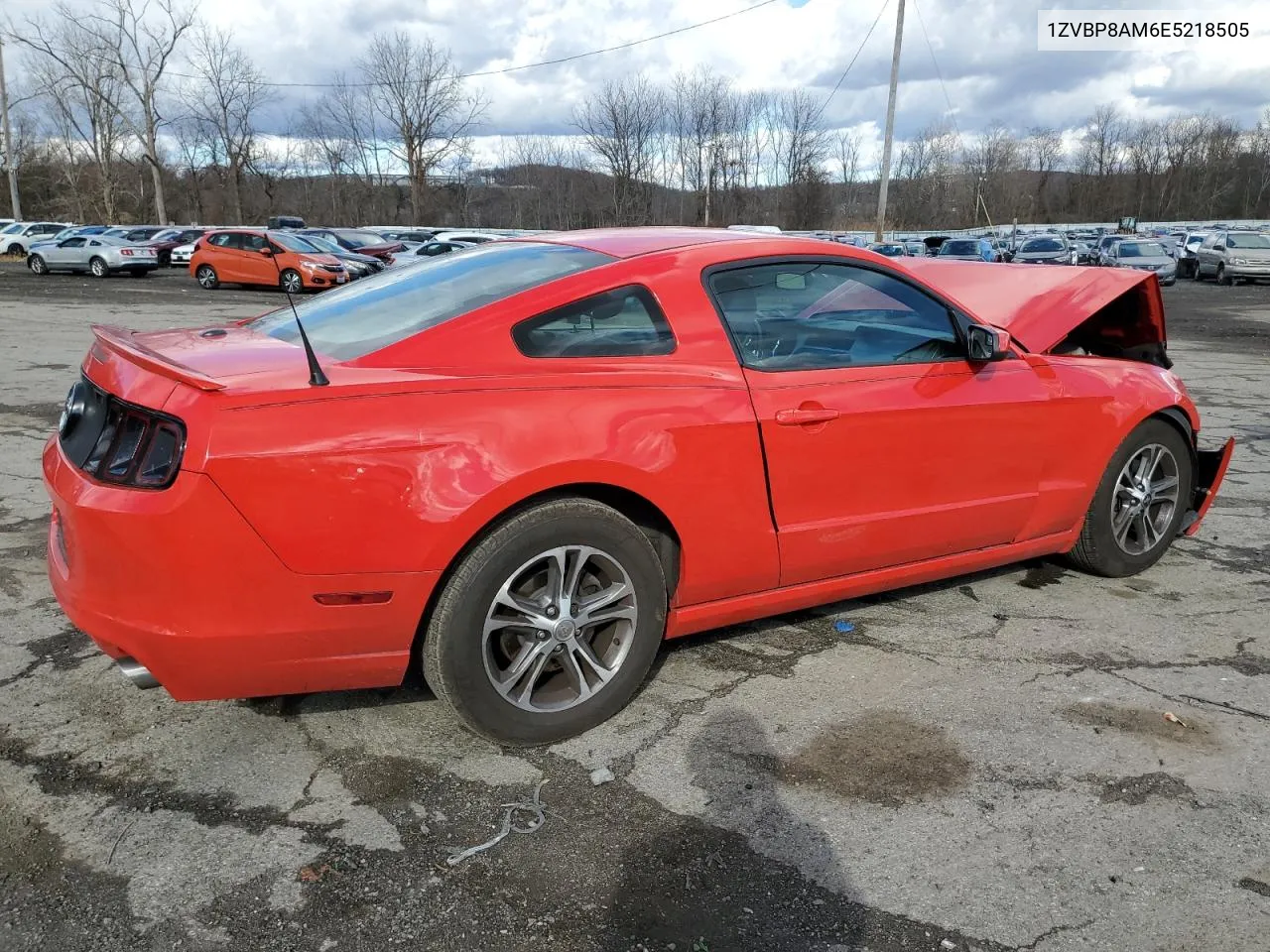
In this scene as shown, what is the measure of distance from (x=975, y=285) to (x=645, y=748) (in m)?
2.95

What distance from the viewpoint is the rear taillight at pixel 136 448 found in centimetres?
242

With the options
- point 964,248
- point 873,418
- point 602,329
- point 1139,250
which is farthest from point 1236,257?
point 602,329

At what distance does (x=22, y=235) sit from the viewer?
41062 mm

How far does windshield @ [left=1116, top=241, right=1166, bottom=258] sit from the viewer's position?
94.1ft

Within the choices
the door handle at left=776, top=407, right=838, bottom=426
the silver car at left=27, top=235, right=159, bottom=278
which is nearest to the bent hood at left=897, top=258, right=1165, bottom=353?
the door handle at left=776, top=407, right=838, bottom=426

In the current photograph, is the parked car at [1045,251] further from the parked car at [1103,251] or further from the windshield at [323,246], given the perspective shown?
the windshield at [323,246]

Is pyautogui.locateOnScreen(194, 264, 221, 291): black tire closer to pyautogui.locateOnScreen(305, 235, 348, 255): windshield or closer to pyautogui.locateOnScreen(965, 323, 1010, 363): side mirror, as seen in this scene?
pyautogui.locateOnScreen(305, 235, 348, 255): windshield

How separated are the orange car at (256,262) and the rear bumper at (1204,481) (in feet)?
67.7

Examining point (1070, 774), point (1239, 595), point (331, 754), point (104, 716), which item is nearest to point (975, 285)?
point (1239, 595)

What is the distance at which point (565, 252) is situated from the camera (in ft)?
11.0

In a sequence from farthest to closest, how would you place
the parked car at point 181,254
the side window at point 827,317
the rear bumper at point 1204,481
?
the parked car at point 181,254
the rear bumper at point 1204,481
the side window at point 827,317

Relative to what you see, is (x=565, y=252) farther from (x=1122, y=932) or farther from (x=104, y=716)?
(x=1122, y=932)

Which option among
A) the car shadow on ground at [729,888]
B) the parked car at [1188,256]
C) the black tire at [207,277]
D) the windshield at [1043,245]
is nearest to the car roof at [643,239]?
the car shadow on ground at [729,888]

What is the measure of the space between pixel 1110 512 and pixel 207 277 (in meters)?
25.5
